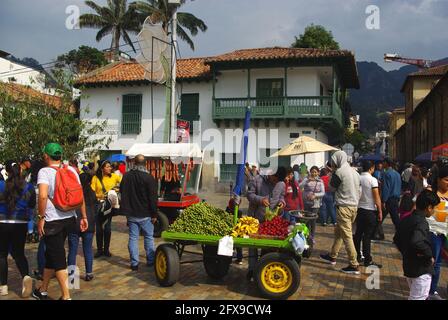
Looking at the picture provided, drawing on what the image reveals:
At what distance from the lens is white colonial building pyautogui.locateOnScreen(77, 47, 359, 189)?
2180 centimetres

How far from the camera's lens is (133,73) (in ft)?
85.6

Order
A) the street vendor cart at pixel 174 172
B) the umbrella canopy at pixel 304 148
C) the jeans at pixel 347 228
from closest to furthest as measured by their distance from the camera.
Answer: the jeans at pixel 347 228 → the street vendor cart at pixel 174 172 → the umbrella canopy at pixel 304 148

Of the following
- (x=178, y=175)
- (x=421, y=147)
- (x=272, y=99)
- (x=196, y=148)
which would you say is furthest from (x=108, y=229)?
(x=421, y=147)

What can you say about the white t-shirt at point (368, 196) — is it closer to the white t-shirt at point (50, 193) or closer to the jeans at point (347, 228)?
the jeans at point (347, 228)

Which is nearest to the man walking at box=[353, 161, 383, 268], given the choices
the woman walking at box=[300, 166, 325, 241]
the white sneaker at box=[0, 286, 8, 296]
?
the woman walking at box=[300, 166, 325, 241]

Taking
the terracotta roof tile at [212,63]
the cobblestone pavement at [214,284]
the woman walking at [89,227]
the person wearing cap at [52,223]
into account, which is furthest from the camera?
the terracotta roof tile at [212,63]

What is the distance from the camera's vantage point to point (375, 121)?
142 meters

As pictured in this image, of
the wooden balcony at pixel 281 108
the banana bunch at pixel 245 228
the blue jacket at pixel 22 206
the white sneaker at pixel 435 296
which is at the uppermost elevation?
the wooden balcony at pixel 281 108

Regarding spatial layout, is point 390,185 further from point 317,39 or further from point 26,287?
point 317,39

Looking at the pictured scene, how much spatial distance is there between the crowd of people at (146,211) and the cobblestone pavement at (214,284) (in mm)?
246

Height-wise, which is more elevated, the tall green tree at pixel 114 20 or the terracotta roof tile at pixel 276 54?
the tall green tree at pixel 114 20

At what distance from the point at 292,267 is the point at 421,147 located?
3752 centimetres

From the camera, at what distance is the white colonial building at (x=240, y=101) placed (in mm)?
21797

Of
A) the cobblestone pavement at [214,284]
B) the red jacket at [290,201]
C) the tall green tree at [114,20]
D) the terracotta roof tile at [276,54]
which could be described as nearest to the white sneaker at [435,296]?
the cobblestone pavement at [214,284]
